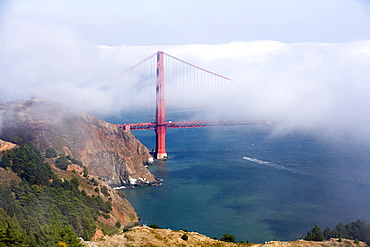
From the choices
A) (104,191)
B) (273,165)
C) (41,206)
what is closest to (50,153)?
(104,191)

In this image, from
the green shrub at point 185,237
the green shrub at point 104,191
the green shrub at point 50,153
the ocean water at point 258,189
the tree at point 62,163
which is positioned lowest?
the ocean water at point 258,189

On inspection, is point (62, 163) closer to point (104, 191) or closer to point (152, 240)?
point (104, 191)

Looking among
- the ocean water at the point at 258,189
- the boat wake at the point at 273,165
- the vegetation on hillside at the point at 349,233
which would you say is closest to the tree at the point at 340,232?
the vegetation on hillside at the point at 349,233

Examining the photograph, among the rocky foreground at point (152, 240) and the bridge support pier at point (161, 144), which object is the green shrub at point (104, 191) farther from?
the bridge support pier at point (161, 144)

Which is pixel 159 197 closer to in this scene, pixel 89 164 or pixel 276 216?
pixel 89 164

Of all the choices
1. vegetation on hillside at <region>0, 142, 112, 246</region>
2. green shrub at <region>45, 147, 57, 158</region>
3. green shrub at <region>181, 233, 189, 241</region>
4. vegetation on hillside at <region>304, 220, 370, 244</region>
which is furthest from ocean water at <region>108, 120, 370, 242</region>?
green shrub at <region>181, 233, 189, 241</region>

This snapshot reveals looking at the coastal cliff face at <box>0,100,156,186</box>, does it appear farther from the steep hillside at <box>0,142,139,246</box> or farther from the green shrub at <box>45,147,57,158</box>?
the steep hillside at <box>0,142,139,246</box>
